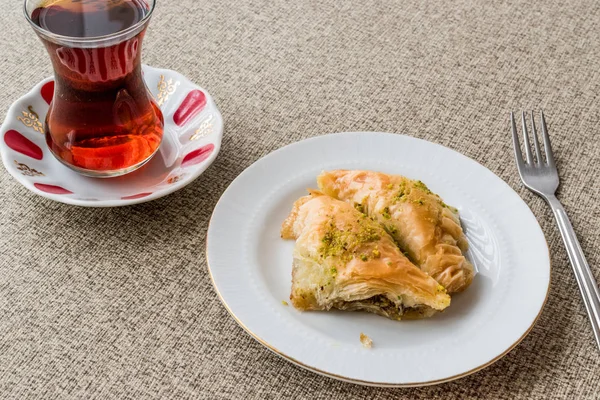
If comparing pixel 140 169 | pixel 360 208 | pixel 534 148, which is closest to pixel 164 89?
pixel 140 169

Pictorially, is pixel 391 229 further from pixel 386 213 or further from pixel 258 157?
pixel 258 157

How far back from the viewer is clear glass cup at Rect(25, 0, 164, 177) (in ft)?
3.43

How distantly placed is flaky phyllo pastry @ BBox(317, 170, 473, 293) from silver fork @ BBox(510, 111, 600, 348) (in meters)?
0.19

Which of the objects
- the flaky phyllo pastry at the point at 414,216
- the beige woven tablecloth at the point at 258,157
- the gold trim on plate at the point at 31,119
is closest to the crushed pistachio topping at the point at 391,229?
the flaky phyllo pastry at the point at 414,216

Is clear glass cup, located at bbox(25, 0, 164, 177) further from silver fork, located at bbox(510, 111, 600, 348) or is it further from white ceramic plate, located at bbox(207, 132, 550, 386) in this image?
silver fork, located at bbox(510, 111, 600, 348)

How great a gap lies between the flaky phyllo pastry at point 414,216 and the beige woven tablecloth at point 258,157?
5.9 inches

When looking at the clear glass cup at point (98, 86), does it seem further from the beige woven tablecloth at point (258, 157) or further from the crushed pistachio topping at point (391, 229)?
the crushed pistachio topping at point (391, 229)

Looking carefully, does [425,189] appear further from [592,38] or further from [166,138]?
[592,38]

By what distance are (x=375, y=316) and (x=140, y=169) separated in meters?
0.50

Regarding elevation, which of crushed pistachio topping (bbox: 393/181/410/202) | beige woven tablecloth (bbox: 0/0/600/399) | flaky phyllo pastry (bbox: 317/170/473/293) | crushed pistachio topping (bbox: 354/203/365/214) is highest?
crushed pistachio topping (bbox: 393/181/410/202)

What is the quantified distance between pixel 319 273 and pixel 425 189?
23 cm

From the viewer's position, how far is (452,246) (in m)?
1.01

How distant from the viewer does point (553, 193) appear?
122cm

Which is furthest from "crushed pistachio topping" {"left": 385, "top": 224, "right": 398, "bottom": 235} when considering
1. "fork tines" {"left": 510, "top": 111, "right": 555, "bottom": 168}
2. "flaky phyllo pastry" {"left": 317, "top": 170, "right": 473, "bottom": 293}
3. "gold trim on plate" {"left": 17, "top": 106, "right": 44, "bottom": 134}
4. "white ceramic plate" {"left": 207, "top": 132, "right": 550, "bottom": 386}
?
"gold trim on plate" {"left": 17, "top": 106, "right": 44, "bottom": 134}
